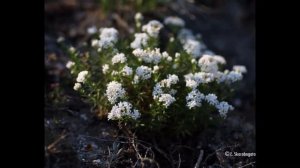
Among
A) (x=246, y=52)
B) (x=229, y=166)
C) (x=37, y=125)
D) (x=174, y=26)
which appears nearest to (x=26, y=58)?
(x=37, y=125)

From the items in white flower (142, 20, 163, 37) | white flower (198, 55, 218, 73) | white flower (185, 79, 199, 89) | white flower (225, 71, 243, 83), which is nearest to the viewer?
white flower (185, 79, 199, 89)

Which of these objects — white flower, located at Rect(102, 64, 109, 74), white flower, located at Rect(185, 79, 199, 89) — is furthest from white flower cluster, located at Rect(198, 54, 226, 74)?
white flower, located at Rect(102, 64, 109, 74)

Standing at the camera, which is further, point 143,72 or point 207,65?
point 207,65

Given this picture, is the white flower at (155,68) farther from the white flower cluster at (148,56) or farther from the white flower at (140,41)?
the white flower at (140,41)

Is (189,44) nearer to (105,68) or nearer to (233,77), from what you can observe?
(233,77)

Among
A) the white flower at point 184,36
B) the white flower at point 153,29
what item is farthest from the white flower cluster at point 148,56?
the white flower at point 184,36

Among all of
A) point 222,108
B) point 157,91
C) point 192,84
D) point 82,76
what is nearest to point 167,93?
point 157,91

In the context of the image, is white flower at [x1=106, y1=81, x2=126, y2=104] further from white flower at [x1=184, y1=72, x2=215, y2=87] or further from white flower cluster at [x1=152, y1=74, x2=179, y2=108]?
white flower at [x1=184, y1=72, x2=215, y2=87]

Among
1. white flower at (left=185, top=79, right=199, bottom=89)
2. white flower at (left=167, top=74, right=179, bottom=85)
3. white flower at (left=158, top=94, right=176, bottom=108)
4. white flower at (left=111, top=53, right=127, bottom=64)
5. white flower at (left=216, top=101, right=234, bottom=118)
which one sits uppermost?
white flower at (left=111, top=53, right=127, bottom=64)
